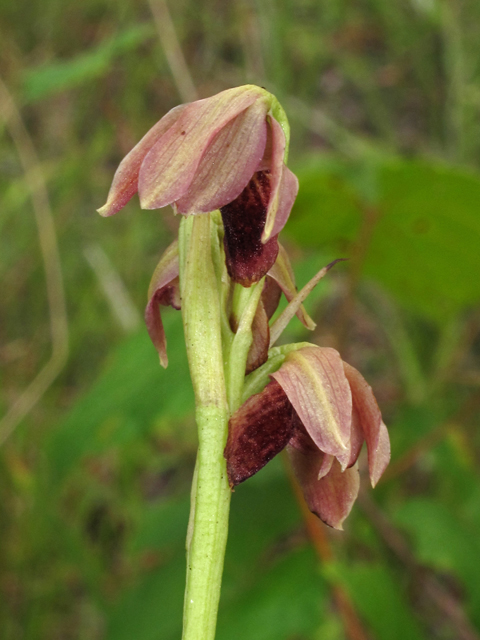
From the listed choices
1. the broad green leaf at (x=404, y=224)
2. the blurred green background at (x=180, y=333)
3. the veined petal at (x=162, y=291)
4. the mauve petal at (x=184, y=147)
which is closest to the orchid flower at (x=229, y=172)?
the mauve petal at (x=184, y=147)

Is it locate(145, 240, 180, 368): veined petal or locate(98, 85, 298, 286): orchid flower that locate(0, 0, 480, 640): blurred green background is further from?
locate(98, 85, 298, 286): orchid flower

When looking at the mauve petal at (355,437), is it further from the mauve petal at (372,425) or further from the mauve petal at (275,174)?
the mauve petal at (275,174)

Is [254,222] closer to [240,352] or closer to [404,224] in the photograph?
[240,352]

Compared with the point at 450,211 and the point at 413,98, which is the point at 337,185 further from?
the point at 413,98

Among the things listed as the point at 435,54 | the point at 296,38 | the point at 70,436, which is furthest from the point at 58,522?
the point at 435,54

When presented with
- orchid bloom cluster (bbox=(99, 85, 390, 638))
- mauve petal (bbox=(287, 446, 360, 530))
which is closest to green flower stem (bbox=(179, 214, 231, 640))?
orchid bloom cluster (bbox=(99, 85, 390, 638))

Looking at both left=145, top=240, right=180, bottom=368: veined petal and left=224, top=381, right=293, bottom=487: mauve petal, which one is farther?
left=145, top=240, right=180, bottom=368: veined petal

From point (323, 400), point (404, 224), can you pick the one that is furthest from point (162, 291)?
point (404, 224)
